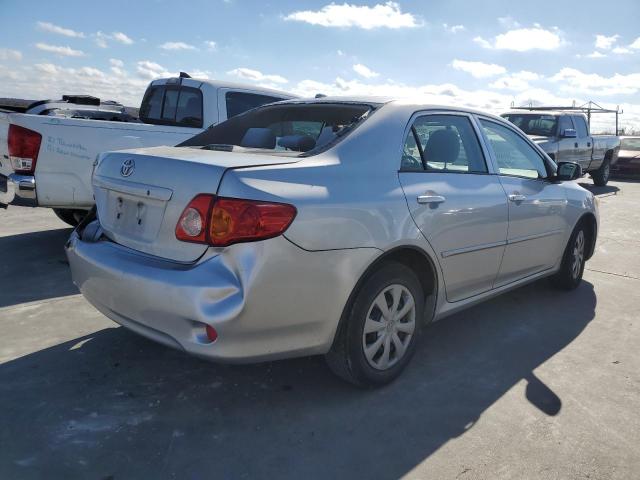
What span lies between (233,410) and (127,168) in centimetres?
136

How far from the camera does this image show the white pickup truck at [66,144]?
4832mm

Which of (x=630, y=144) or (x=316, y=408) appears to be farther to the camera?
(x=630, y=144)

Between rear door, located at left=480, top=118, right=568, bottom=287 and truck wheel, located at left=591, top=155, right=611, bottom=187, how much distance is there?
10.9 metres

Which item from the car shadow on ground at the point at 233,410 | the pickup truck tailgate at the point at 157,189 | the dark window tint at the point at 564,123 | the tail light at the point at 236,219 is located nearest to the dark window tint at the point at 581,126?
the dark window tint at the point at 564,123

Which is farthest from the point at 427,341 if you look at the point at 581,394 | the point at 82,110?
the point at 82,110

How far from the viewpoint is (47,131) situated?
488 centimetres

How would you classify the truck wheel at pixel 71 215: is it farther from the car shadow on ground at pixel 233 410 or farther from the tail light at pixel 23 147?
the car shadow on ground at pixel 233 410

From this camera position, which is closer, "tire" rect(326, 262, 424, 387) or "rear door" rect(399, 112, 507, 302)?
"tire" rect(326, 262, 424, 387)

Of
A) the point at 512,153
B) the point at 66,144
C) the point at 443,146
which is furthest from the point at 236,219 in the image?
the point at 66,144

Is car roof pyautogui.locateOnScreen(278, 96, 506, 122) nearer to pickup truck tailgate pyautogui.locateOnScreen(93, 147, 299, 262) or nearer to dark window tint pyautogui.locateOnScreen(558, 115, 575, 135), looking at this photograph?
pickup truck tailgate pyautogui.locateOnScreen(93, 147, 299, 262)

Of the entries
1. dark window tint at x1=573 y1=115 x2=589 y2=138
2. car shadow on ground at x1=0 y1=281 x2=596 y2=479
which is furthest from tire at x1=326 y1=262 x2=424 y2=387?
dark window tint at x1=573 y1=115 x2=589 y2=138

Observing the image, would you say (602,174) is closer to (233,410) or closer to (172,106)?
(172,106)

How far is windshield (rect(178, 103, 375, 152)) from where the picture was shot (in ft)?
9.94

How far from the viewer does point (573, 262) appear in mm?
4777
